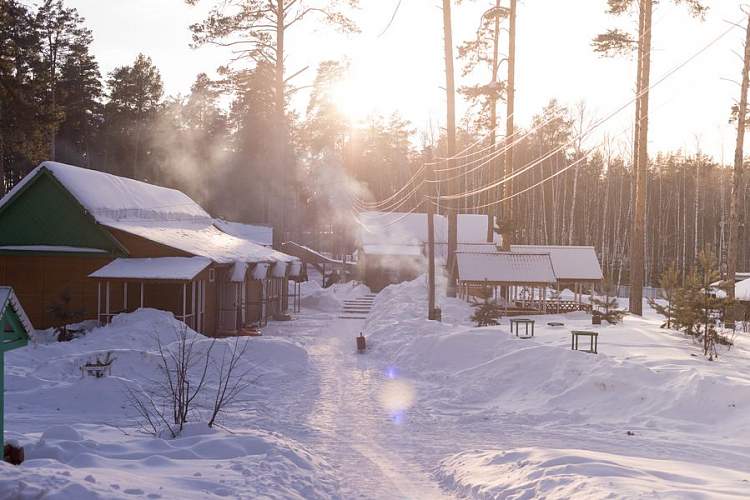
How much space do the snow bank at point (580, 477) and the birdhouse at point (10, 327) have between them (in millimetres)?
5748

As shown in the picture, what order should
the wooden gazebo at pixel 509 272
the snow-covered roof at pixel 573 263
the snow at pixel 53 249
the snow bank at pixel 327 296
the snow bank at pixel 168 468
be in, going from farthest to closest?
1. the snow bank at pixel 327 296
2. the snow-covered roof at pixel 573 263
3. the wooden gazebo at pixel 509 272
4. the snow at pixel 53 249
5. the snow bank at pixel 168 468

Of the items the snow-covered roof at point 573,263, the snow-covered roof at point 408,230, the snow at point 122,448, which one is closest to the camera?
the snow at point 122,448

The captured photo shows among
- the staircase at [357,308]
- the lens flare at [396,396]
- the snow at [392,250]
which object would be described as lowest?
the lens flare at [396,396]

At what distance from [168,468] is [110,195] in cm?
2057

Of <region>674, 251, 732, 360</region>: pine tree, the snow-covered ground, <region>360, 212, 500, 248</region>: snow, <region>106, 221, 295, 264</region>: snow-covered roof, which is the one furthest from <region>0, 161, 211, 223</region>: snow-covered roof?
<region>360, 212, 500, 248</region>: snow

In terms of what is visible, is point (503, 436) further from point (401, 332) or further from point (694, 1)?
point (694, 1)

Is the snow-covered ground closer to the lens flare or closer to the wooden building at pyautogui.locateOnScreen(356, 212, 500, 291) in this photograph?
the lens flare

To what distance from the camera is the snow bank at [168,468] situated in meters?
6.38

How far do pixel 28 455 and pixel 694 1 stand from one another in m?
27.0

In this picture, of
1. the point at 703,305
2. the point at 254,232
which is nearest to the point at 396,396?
the point at 703,305

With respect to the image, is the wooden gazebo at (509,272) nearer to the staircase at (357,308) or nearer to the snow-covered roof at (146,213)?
the staircase at (357,308)

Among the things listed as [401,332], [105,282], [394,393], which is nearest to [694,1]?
[401,332]

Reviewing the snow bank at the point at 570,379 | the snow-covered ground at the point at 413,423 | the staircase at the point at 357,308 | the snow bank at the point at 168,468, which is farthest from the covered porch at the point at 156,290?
the snow bank at the point at 168,468

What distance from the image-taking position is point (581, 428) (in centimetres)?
1216
